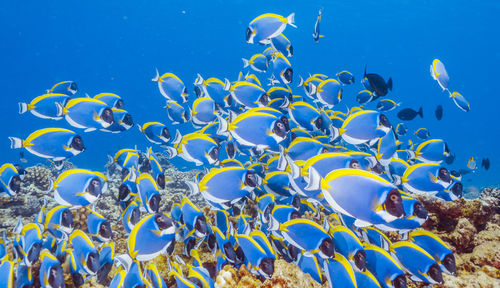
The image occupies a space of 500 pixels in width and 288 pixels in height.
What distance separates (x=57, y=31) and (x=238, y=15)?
50.2 metres

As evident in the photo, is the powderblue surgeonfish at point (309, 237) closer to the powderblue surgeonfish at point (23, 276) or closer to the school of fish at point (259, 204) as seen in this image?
the school of fish at point (259, 204)

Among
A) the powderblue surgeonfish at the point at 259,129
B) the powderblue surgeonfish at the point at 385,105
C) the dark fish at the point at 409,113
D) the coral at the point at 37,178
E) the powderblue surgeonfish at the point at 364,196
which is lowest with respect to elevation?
the powderblue surgeonfish at the point at 364,196

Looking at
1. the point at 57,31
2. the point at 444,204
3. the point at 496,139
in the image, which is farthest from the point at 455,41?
the point at 57,31

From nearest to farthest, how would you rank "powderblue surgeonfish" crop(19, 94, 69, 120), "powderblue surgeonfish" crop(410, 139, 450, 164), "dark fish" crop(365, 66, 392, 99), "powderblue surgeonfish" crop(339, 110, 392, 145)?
"powderblue surgeonfish" crop(339, 110, 392, 145) → "powderblue surgeonfish" crop(19, 94, 69, 120) → "powderblue surgeonfish" crop(410, 139, 450, 164) → "dark fish" crop(365, 66, 392, 99)

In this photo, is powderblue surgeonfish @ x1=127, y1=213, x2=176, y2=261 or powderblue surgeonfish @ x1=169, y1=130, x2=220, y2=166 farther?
powderblue surgeonfish @ x1=169, y1=130, x2=220, y2=166

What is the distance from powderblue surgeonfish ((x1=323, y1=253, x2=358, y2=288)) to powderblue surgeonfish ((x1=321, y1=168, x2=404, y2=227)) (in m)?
0.59

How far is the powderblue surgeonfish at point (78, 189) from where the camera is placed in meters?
2.63

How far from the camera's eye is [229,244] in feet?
8.91

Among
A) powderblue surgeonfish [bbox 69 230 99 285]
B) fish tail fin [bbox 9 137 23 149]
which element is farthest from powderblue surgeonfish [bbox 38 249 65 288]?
fish tail fin [bbox 9 137 23 149]

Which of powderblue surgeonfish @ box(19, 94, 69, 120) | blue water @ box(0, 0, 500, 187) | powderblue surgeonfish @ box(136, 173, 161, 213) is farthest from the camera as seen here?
blue water @ box(0, 0, 500, 187)

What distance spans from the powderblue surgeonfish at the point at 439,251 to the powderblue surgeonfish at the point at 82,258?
2.97 meters

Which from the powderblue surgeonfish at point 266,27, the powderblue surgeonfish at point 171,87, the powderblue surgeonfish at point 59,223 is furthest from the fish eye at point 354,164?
the powderblue surgeonfish at point 171,87

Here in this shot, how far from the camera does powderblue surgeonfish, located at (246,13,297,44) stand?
457 centimetres

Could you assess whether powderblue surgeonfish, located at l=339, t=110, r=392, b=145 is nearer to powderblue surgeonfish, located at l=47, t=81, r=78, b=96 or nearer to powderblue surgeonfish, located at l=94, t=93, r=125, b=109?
powderblue surgeonfish, located at l=94, t=93, r=125, b=109
